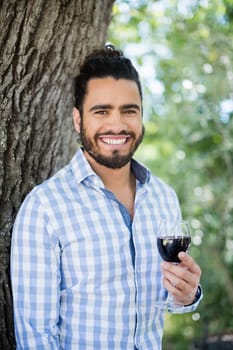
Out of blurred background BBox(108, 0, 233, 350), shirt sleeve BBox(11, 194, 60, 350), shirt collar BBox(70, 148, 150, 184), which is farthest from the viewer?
blurred background BBox(108, 0, 233, 350)

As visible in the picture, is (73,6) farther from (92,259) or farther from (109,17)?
(92,259)

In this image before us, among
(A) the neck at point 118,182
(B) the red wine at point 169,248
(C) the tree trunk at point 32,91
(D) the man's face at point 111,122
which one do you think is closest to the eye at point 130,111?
(D) the man's face at point 111,122

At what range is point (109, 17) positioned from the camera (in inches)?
134

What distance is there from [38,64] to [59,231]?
2.66 ft

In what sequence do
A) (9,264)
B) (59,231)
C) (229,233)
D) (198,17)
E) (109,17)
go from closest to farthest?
(59,231) < (9,264) < (109,17) < (198,17) < (229,233)

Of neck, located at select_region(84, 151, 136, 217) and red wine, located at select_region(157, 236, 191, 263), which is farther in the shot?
neck, located at select_region(84, 151, 136, 217)

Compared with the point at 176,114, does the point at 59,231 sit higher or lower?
lower

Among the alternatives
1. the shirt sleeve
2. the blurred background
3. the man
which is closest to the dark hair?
the man

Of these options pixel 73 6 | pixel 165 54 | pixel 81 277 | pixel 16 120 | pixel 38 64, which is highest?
pixel 165 54

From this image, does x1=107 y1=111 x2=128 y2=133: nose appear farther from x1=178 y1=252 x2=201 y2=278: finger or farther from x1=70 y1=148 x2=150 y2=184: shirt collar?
x1=178 y1=252 x2=201 y2=278: finger

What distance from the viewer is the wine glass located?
250 centimetres

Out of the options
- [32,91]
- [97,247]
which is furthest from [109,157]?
[32,91]

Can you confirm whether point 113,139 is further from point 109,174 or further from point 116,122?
point 109,174

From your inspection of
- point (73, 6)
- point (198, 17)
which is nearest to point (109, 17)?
point (73, 6)
